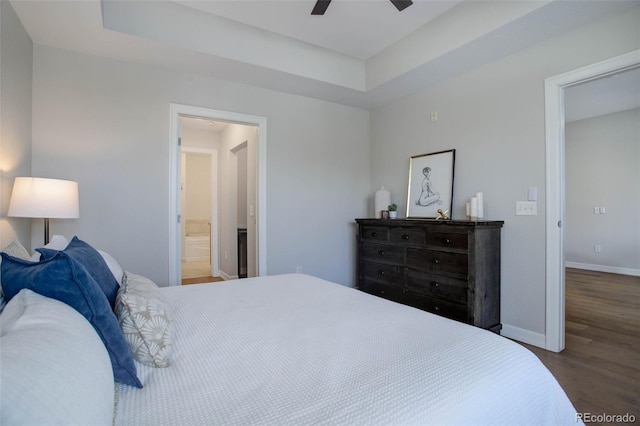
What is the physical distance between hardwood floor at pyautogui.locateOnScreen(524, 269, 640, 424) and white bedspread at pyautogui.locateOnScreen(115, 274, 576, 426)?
3.64 feet

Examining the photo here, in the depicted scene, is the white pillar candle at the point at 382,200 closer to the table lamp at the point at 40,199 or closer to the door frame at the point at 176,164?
the door frame at the point at 176,164

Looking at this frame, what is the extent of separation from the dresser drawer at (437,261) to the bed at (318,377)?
1425 millimetres

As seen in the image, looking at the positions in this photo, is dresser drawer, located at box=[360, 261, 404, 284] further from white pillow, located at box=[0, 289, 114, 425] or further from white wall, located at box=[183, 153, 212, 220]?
white wall, located at box=[183, 153, 212, 220]

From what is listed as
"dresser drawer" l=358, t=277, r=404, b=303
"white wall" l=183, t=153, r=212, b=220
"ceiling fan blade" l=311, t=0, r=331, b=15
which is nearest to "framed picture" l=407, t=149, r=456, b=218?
"dresser drawer" l=358, t=277, r=404, b=303

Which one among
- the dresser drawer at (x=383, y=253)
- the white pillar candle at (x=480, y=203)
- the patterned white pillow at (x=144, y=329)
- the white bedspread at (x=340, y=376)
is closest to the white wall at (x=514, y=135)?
the white pillar candle at (x=480, y=203)

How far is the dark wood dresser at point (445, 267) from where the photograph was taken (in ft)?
8.59

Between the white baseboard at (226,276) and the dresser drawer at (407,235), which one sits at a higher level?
the dresser drawer at (407,235)

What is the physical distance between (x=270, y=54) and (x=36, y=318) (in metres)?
2.96

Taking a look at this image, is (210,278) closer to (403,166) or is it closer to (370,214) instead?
(370,214)

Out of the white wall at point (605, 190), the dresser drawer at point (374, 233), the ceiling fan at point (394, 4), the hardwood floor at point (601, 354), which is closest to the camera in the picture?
the hardwood floor at point (601, 354)

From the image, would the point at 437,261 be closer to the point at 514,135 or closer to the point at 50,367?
the point at 514,135

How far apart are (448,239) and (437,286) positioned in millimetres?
435

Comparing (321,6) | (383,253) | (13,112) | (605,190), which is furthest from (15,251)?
(605,190)

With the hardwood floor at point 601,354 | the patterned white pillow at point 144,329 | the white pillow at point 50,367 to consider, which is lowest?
the hardwood floor at point 601,354
